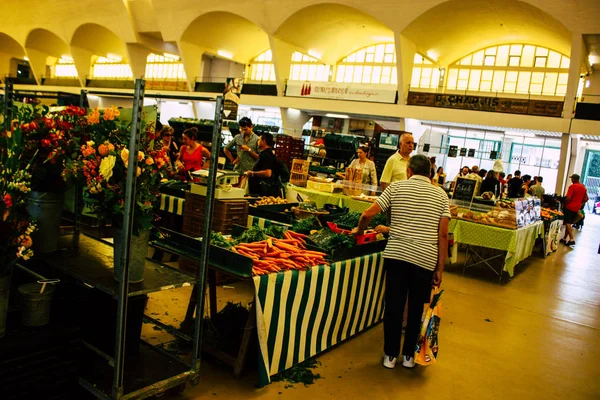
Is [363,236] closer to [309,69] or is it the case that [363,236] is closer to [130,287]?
[130,287]

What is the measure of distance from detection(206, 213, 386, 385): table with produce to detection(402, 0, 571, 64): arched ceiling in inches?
597

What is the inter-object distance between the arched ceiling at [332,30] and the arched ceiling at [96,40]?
1260cm

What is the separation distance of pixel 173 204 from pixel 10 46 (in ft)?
121

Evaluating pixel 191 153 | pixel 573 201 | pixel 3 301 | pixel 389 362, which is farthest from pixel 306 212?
pixel 573 201

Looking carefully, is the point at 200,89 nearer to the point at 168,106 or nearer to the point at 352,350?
the point at 168,106

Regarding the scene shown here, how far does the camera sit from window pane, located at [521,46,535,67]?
70.3ft

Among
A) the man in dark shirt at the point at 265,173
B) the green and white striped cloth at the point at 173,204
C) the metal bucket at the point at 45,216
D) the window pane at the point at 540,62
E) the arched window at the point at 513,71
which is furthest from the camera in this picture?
the window pane at the point at 540,62

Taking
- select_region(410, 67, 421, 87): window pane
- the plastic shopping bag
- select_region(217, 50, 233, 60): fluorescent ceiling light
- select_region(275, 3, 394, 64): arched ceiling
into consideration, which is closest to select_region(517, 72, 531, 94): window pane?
select_region(410, 67, 421, 87): window pane

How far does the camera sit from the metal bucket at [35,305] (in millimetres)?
2166

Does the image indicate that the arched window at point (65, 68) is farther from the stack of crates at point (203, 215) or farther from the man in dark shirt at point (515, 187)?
the stack of crates at point (203, 215)

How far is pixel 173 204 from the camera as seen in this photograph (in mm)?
5969

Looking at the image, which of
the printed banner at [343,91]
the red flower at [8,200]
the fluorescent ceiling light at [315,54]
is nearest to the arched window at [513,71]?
the printed banner at [343,91]

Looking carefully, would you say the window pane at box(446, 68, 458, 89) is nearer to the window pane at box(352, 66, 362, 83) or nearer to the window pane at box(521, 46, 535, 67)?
the window pane at box(521, 46, 535, 67)

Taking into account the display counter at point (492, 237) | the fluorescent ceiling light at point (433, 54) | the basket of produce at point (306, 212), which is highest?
the fluorescent ceiling light at point (433, 54)
